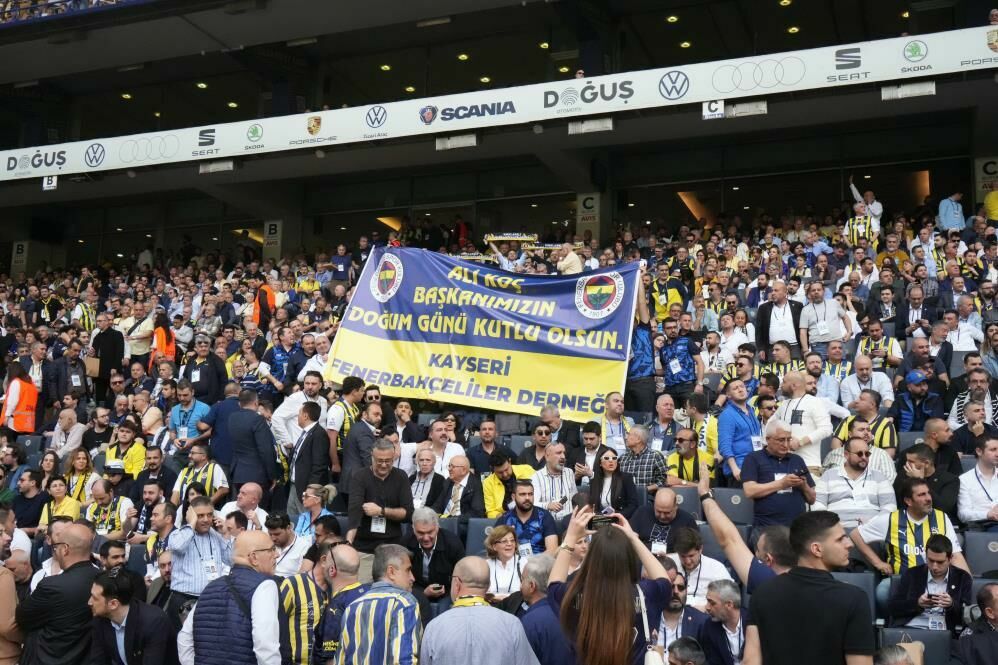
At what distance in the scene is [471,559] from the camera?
4340mm

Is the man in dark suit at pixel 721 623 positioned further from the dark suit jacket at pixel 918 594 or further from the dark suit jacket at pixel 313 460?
the dark suit jacket at pixel 313 460

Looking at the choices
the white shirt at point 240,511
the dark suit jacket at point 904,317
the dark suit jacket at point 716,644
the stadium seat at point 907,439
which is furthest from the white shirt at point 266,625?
the dark suit jacket at point 904,317

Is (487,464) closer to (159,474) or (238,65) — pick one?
(159,474)

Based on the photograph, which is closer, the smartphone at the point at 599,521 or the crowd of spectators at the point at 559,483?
the smartphone at the point at 599,521

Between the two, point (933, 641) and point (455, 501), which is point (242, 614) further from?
point (933, 641)

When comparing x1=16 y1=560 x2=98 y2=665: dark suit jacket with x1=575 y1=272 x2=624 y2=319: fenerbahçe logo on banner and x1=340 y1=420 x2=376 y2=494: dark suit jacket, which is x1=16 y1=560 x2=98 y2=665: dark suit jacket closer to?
x1=340 y1=420 x2=376 y2=494: dark suit jacket

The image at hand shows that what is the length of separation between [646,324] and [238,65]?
703 inches

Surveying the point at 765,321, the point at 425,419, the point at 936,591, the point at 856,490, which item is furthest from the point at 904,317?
the point at 936,591

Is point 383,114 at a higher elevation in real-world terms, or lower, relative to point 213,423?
higher

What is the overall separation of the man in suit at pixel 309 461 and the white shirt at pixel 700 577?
4.29 m

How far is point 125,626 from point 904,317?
33.0 feet

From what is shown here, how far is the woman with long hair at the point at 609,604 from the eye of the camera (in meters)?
3.52

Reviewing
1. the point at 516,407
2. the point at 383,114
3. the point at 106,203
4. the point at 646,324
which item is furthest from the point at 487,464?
the point at 106,203

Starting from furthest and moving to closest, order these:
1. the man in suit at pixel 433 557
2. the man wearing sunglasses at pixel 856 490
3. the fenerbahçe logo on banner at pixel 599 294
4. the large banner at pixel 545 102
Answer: the large banner at pixel 545 102 < the fenerbahçe logo on banner at pixel 599 294 < the man wearing sunglasses at pixel 856 490 < the man in suit at pixel 433 557
